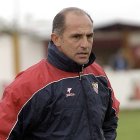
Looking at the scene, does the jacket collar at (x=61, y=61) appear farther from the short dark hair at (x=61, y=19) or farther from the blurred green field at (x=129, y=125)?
the blurred green field at (x=129, y=125)

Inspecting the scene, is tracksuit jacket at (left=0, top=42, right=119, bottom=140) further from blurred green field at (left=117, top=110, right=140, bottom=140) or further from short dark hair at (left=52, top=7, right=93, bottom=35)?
blurred green field at (left=117, top=110, right=140, bottom=140)

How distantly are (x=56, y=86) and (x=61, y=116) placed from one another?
0.84 feet

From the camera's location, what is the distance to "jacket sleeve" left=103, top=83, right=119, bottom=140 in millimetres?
6551

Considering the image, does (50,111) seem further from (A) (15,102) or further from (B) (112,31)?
(B) (112,31)

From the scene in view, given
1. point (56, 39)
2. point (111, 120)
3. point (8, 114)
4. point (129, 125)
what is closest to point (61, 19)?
point (56, 39)

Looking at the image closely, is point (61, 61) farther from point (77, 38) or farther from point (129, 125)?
point (129, 125)

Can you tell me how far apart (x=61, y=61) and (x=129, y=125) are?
1306cm

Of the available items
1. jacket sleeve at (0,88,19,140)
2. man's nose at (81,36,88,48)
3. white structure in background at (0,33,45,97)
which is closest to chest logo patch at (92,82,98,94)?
man's nose at (81,36,88,48)

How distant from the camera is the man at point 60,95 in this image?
5895mm

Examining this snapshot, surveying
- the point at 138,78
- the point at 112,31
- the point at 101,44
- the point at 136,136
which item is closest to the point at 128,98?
the point at 138,78

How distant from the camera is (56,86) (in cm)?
598

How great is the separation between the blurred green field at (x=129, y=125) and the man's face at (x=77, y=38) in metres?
9.61

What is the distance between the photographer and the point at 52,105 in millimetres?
5898

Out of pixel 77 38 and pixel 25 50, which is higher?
pixel 77 38
